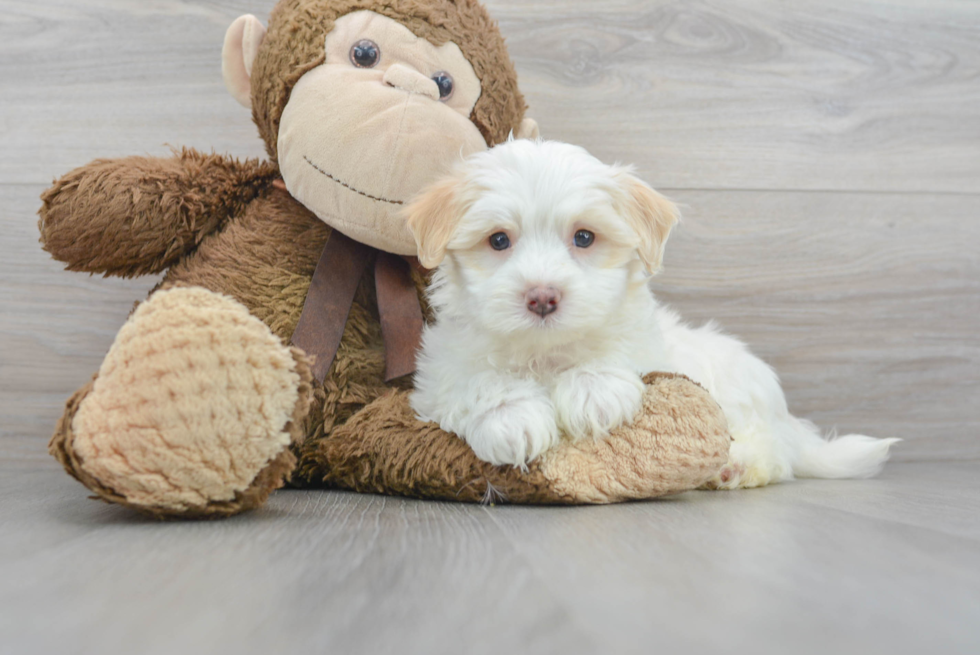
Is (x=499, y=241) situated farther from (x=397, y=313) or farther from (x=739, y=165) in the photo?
(x=739, y=165)

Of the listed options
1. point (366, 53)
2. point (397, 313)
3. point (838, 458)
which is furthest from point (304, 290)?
point (838, 458)

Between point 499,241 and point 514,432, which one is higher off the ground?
point 499,241

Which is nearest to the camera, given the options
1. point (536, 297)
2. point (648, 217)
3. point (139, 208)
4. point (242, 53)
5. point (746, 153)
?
point (536, 297)

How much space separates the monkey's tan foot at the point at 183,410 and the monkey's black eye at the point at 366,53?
1.80ft

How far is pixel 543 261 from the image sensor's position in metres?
1.07

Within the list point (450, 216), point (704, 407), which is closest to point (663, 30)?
point (450, 216)

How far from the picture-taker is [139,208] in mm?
1261

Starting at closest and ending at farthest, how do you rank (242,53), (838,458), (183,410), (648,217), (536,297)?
(183,410) < (536,297) < (648,217) < (242,53) < (838,458)

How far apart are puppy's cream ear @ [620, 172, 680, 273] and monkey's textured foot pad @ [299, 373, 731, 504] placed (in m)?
0.19

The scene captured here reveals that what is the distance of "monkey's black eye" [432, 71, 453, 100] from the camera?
125cm

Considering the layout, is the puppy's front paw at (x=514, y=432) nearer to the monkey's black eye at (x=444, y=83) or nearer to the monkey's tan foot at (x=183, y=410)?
the monkey's tan foot at (x=183, y=410)

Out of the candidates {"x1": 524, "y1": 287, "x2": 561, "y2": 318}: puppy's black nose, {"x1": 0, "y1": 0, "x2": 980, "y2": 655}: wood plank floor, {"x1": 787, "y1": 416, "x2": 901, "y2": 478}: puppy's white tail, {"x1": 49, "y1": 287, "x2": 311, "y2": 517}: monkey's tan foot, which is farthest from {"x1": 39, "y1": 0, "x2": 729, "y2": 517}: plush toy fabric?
{"x1": 787, "y1": 416, "x2": 901, "y2": 478}: puppy's white tail

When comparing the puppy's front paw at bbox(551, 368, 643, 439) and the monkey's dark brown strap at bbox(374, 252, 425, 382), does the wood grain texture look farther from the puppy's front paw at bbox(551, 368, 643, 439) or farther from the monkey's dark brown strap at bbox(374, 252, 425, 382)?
the monkey's dark brown strap at bbox(374, 252, 425, 382)

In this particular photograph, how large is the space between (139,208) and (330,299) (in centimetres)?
35
